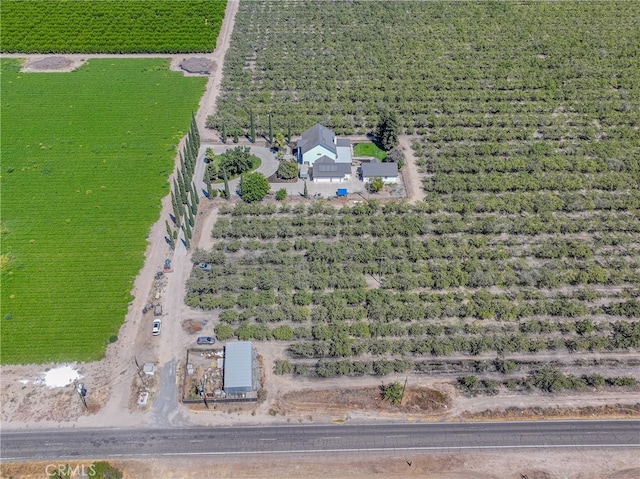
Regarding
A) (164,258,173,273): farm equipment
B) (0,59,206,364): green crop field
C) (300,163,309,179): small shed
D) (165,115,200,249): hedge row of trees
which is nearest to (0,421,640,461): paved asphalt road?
(0,59,206,364): green crop field

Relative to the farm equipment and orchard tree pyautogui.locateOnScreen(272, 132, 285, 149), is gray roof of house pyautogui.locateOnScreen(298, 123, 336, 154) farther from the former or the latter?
the farm equipment

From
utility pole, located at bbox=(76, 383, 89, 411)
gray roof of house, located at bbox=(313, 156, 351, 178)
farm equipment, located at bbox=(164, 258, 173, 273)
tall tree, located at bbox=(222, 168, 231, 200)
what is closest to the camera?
utility pole, located at bbox=(76, 383, 89, 411)

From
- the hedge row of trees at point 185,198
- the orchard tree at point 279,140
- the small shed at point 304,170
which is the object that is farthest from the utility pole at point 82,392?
the orchard tree at point 279,140

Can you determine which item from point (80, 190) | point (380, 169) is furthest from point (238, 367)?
point (80, 190)

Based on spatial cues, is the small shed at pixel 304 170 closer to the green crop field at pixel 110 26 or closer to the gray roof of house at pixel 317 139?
the gray roof of house at pixel 317 139

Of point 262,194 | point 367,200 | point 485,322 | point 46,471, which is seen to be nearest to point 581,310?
point 485,322
